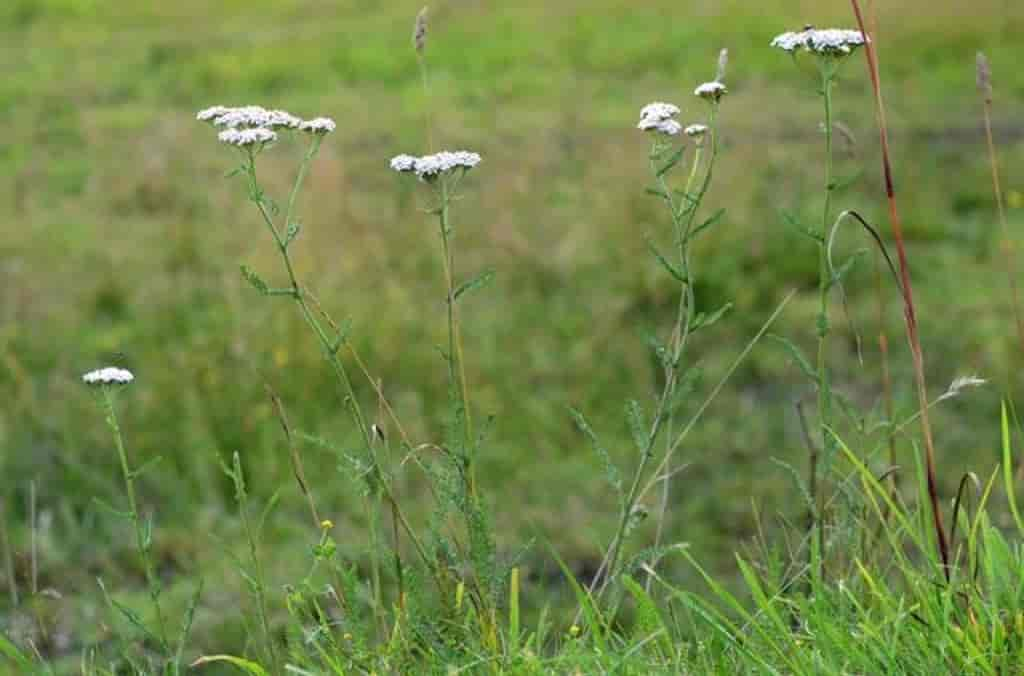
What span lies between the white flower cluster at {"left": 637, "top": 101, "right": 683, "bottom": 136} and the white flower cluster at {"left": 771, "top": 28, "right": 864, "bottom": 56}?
173 mm

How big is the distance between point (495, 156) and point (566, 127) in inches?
34.3

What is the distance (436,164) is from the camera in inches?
83.7

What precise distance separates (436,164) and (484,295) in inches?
185

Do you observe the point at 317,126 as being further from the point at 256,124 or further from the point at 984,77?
the point at 984,77

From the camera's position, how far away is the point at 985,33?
36.9ft

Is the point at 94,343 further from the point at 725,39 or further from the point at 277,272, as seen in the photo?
the point at 725,39

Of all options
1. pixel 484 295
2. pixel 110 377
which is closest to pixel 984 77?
pixel 110 377

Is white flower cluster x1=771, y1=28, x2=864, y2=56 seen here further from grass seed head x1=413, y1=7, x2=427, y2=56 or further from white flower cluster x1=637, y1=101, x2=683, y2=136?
grass seed head x1=413, y1=7, x2=427, y2=56

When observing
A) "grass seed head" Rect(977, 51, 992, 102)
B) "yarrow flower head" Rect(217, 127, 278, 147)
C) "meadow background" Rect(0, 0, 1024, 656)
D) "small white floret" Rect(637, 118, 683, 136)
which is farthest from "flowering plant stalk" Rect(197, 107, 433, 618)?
"grass seed head" Rect(977, 51, 992, 102)

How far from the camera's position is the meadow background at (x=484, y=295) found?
522 centimetres

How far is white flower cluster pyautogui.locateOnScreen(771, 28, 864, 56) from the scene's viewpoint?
217cm

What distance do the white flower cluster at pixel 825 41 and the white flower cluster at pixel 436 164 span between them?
449mm

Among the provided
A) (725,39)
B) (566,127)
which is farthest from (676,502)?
(725,39)

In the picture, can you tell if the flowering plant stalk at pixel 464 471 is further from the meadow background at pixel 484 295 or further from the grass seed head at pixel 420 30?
the meadow background at pixel 484 295
